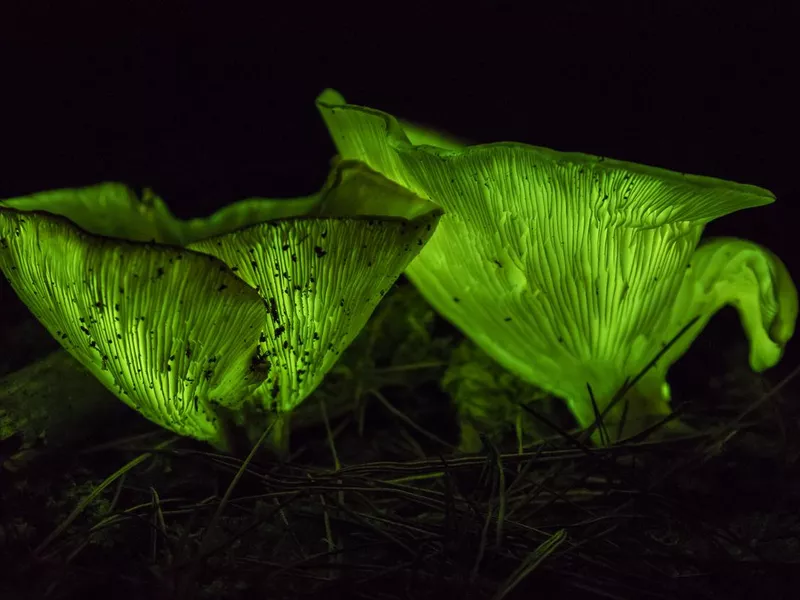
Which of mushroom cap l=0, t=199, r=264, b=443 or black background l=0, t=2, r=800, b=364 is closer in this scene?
mushroom cap l=0, t=199, r=264, b=443

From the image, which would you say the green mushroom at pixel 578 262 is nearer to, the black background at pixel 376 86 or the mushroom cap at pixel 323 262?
the mushroom cap at pixel 323 262

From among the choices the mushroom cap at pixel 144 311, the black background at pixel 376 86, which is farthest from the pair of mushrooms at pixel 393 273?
the black background at pixel 376 86

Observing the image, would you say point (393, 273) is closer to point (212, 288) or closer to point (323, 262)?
point (323, 262)

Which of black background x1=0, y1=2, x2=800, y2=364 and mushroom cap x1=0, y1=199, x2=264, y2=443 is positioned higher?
black background x1=0, y1=2, x2=800, y2=364

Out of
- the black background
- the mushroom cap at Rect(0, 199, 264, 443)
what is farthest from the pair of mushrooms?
the black background

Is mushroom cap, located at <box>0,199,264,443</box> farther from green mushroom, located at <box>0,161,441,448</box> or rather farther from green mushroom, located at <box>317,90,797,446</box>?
green mushroom, located at <box>317,90,797,446</box>

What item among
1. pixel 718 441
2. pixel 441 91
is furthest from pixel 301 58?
pixel 718 441

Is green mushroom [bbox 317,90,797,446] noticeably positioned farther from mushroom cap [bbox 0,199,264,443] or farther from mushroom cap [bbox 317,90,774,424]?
mushroom cap [bbox 0,199,264,443]
